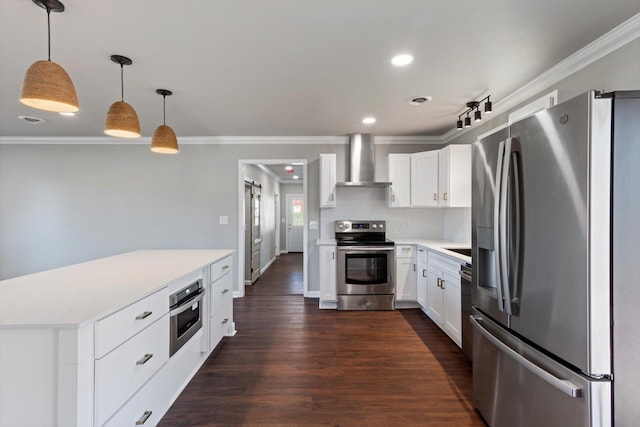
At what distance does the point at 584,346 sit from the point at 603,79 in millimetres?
1854

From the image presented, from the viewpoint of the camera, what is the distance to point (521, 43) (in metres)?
1.98

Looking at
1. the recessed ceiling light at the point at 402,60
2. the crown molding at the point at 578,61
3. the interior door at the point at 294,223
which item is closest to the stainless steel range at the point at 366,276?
the crown molding at the point at 578,61

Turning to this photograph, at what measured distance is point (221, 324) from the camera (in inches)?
113

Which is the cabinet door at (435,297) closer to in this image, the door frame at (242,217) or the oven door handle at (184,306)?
the door frame at (242,217)

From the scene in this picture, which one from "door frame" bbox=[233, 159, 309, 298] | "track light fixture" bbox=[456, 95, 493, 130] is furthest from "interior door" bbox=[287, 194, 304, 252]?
"track light fixture" bbox=[456, 95, 493, 130]

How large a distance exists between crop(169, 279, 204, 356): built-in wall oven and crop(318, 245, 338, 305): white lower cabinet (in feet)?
6.23

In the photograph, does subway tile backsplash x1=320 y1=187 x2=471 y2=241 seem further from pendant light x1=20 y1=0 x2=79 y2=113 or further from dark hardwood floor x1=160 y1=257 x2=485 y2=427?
pendant light x1=20 y1=0 x2=79 y2=113

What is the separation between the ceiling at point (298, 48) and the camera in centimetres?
164

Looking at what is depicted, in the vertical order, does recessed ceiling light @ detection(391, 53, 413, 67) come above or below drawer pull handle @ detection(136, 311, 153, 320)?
above

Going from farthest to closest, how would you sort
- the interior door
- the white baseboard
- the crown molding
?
the interior door < the white baseboard < the crown molding

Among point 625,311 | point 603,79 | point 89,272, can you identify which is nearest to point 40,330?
point 89,272

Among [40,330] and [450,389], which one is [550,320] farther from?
[40,330]

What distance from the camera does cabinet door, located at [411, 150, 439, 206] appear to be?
12.9 ft

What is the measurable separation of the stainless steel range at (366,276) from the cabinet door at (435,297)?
1.65 feet
